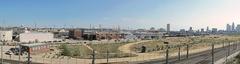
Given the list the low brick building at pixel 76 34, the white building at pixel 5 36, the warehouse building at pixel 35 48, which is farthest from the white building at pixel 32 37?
the warehouse building at pixel 35 48

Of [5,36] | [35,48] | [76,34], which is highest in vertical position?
[76,34]

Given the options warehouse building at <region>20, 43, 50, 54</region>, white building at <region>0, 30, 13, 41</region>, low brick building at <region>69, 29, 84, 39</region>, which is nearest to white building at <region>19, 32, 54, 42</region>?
white building at <region>0, 30, 13, 41</region>

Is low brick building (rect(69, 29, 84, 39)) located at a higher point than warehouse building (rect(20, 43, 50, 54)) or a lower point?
higher

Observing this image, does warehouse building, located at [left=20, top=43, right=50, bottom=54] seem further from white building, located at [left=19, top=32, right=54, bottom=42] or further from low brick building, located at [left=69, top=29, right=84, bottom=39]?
low brick building, located at [left=69, top=29, right=84, bottom=39]

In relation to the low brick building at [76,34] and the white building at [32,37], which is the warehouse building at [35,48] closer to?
the white building at [32,37]

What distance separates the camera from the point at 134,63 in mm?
58250

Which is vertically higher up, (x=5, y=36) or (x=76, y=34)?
(x=76, y=34)

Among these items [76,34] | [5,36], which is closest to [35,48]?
[5,36]

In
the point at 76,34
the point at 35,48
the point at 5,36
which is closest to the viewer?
the point at 35,48

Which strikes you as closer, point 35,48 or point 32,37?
point 35,48

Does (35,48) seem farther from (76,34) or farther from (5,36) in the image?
(76,34)

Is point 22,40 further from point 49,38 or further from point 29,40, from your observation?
point 49,38

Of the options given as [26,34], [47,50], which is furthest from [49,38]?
[47,50]

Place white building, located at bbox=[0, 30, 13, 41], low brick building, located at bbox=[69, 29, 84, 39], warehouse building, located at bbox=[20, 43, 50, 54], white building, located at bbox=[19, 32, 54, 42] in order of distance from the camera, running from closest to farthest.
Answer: warehouse building, located at bbox=[20, 43, 50, 54] → white building, located at bbox=[0, 30, 13, 41] → white building, located at bbox=[19, 32, 54, 42] → low brick building, located at bbox=[69, 29, 84, 39]
